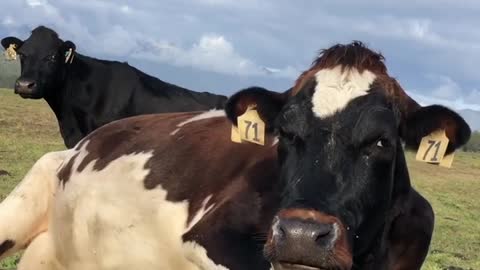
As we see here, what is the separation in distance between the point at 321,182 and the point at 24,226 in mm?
3657

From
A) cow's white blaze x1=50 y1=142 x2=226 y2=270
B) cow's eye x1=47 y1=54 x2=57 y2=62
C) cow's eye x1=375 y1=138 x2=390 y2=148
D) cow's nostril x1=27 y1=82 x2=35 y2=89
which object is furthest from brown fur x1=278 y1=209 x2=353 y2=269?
Answer: cow's eye x1=47 y1=54 x2=57 y2=62

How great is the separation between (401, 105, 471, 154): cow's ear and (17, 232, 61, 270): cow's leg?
141 inches

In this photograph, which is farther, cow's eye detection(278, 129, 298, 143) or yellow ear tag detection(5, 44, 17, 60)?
yellow ear tag detection(5, 44, 17, 60)

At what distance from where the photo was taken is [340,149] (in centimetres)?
446

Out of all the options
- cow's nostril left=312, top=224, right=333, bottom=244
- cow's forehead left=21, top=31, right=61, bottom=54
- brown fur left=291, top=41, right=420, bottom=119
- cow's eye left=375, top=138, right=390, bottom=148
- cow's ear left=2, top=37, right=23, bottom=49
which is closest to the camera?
cow's nostril left=312, top=224, right=333, bottom=244

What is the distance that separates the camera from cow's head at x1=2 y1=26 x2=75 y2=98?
1505cm

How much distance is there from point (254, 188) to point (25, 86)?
10424 mm

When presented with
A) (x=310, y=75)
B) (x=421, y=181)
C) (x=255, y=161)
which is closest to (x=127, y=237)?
(x=255, y=161)

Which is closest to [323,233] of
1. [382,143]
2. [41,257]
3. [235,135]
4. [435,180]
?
[382,143]

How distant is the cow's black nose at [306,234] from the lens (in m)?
3.94

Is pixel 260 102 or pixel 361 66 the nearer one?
pixel 361 66

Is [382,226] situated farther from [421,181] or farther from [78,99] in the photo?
[421,181]

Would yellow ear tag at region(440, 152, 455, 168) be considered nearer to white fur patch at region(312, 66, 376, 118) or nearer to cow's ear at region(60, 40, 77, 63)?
white fur patch at region(312, 66, 376, 118)

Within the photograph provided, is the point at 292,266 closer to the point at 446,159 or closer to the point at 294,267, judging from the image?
the point at 294,267
